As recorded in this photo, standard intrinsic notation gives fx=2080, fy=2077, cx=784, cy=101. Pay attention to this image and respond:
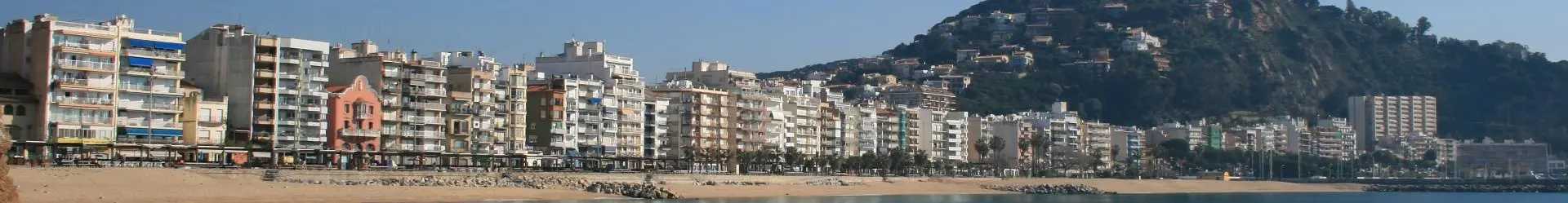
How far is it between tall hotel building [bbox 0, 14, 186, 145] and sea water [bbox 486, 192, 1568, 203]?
19.5 m


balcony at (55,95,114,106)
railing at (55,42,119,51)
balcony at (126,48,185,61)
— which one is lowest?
balcony at (55,95,114,106)

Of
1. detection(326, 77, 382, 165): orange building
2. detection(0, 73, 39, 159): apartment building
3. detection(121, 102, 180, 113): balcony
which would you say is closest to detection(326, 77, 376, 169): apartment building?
detection(326, 77, 382, 165): orange building

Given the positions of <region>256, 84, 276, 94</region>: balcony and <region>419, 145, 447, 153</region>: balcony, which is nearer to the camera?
<region>256, 84, 276, 94</region>: balcony

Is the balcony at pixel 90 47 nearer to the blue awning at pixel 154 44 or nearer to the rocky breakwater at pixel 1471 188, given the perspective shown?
the blue awning at pixel 154 44

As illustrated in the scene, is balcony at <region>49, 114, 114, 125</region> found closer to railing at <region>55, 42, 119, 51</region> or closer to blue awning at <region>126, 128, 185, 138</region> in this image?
blue awning at <region>126, 128, 185, 138</region>

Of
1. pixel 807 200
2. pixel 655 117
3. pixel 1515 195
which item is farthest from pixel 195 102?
pixel 1515 195

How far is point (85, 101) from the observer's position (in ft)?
280

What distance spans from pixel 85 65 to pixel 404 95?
72.3ft

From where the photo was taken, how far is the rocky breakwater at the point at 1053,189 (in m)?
132

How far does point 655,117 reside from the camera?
133 metres

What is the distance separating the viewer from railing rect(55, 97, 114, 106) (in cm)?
8450

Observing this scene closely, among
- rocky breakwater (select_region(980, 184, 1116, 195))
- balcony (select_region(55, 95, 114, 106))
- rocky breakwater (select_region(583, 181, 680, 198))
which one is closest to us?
balcony (select_region(55, 95, 114, 106))

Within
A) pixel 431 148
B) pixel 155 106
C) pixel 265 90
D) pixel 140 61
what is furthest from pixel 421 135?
pixel 140 61

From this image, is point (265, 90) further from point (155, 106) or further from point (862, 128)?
point (862, 128)
